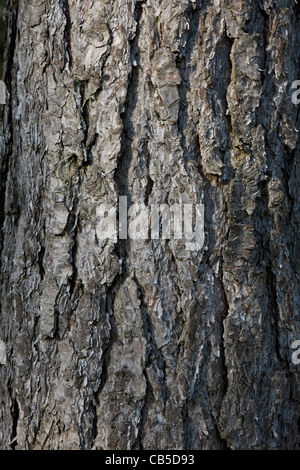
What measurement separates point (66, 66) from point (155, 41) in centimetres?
26

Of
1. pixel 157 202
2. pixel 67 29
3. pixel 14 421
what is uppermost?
pixel 67 29

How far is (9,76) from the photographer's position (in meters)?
1.50

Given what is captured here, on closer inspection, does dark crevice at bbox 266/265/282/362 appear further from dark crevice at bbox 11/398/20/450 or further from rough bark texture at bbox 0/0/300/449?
dark crevice at bbox 11/398/20/450

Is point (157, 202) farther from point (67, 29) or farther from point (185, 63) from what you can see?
point (67, 29)

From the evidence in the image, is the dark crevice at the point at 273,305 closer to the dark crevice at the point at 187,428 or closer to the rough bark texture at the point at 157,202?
the rough bark texture at the point at 157,202

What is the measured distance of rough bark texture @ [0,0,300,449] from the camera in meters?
1.32

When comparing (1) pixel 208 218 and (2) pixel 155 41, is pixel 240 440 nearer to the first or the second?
(1) pixel 208 218

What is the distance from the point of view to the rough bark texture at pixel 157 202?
4.32 ft

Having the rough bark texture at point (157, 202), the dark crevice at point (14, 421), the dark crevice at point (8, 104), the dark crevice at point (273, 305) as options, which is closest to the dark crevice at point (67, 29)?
the rough bark texture at point (157, 202)

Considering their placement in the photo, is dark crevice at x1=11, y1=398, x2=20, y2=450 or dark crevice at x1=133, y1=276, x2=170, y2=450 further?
dark crevice at x1=11, y1=398, x2=20, y2=450

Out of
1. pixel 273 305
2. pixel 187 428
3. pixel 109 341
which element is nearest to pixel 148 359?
pixel 109 341

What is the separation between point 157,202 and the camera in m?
1.33

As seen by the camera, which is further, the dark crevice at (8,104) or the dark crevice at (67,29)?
the dark crevice at (8,104)

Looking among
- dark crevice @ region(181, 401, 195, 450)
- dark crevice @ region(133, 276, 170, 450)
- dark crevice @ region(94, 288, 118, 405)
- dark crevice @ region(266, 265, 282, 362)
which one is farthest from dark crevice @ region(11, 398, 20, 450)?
dark crevice @ region(266, 265, 282, 362)
